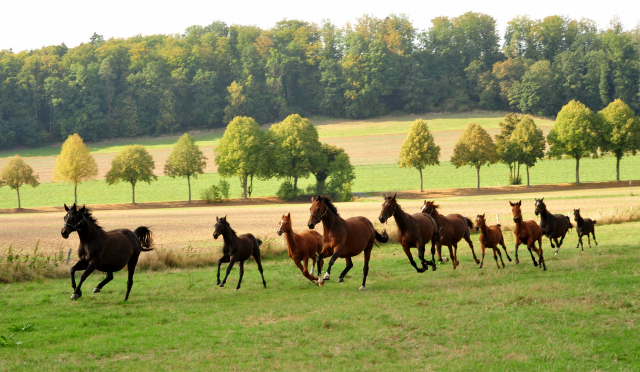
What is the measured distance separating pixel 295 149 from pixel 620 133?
141ft

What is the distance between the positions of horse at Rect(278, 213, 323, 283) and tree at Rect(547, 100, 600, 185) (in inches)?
2485

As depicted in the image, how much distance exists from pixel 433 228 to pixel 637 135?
68.0 meters

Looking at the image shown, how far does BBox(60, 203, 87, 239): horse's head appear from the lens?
11.9 meters

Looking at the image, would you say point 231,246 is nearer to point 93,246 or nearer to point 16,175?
point 93,246

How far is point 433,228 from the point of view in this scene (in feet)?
51.1

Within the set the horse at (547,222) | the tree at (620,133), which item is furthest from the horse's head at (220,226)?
the tree at (620,133)

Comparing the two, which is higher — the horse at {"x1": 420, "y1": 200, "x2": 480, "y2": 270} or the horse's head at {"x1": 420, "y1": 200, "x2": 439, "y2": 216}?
the horse's head at {"x1": 420, "y1": 200, "x2": 439, "y2": 216}

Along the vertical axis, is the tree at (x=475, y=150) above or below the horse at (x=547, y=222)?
above

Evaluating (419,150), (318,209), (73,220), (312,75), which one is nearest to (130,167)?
(419,150)

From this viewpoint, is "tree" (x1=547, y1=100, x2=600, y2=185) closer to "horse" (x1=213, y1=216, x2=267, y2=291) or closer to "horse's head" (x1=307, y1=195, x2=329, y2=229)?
"horse's head" (x1=307, y1=195, x2=329, y2=229)

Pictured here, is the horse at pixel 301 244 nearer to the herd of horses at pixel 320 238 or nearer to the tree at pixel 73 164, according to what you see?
the herd of horses at pixel 320 238

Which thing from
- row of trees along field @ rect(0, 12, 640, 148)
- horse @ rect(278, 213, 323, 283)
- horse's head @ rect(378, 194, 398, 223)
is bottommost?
horse @ rect(278, 213, 323, 283)

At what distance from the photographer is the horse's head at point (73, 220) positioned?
1193 centimetres

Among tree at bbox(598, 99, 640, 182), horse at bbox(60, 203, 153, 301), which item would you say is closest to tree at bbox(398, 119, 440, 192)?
tree at bbox(598, 99, 640, 182)
